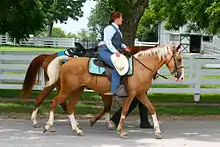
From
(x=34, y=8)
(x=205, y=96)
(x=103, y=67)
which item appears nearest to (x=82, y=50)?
(x=103, y=67)

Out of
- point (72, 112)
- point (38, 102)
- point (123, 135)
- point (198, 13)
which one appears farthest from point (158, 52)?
Result: point (198, 13)

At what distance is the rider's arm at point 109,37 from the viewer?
9312 millimetres

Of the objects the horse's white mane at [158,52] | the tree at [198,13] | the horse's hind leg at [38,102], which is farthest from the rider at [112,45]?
the tree at [198,13]

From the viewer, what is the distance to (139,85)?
928 cm

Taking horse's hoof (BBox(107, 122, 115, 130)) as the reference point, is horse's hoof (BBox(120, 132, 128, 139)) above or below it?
above

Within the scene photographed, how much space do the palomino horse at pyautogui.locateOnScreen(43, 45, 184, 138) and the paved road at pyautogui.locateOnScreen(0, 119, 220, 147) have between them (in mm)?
310

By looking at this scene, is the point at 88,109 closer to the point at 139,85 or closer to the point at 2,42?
the point at 139,85

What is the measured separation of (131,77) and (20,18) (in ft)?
23.8

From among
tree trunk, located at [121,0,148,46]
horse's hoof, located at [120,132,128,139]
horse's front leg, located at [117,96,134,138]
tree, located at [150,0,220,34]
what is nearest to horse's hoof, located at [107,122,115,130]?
horse's front leg, located at [117,96,134,138]

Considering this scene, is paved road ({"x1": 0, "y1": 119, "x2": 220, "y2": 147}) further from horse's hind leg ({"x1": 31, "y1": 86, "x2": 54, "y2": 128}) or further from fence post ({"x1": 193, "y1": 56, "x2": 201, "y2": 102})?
fence post ({"x1": 193, "y1": 56, "x2": 201, "y2": 102})

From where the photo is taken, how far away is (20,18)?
606 inches

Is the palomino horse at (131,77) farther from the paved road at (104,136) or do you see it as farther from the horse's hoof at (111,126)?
the horse's hoof at (111,126)

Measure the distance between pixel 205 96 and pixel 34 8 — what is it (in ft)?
23.8

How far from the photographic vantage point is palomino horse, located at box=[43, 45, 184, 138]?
9.31 meters
